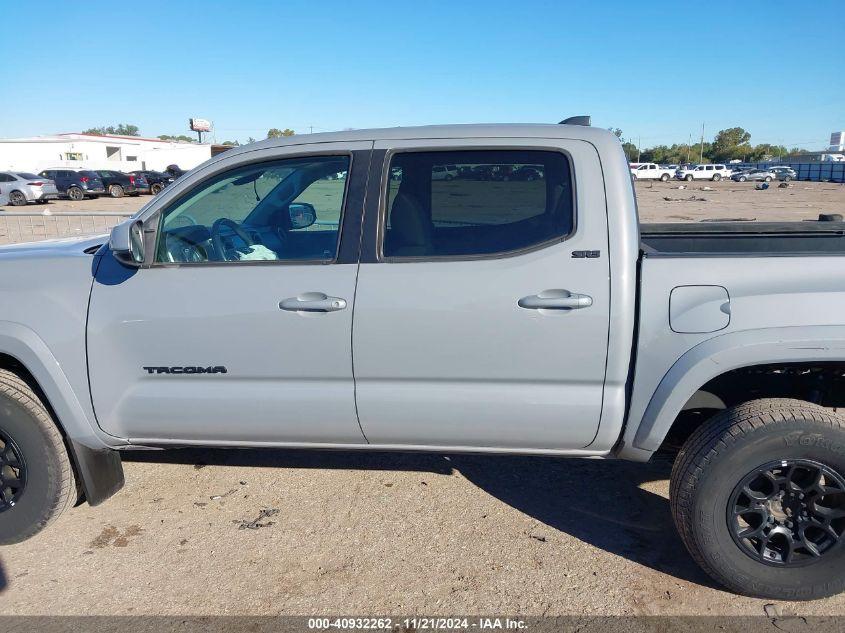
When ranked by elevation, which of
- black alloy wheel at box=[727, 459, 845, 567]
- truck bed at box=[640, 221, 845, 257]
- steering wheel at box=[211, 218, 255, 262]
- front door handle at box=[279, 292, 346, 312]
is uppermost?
steering wheel at box=[211, 218, 255, 262]

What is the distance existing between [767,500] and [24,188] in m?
32.6

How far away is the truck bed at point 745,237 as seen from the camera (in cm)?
383

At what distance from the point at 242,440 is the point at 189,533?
69 cm

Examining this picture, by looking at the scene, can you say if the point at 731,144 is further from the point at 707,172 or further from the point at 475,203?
the point at 475,203

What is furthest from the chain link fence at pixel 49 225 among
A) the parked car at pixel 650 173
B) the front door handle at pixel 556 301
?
the parked car at pixel 650 173

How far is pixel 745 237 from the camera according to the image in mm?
4125

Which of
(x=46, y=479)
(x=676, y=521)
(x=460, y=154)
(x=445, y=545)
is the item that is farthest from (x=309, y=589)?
(x=460, y=154)

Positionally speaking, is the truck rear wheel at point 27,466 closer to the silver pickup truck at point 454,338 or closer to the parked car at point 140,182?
the silver pickup truck at point 454,338

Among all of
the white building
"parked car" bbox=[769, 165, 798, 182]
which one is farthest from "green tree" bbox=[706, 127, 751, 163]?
the white building

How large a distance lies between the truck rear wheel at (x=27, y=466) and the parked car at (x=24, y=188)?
30185mm

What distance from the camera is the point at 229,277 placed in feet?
9.45

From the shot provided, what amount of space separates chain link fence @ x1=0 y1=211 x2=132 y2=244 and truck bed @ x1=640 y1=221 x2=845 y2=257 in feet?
26.8

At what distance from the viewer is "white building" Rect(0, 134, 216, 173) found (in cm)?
5494

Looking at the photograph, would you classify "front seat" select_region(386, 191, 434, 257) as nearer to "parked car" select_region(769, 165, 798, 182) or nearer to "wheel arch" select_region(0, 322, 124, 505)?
"wheel arch" select_region(0, 322, 124, 505)
